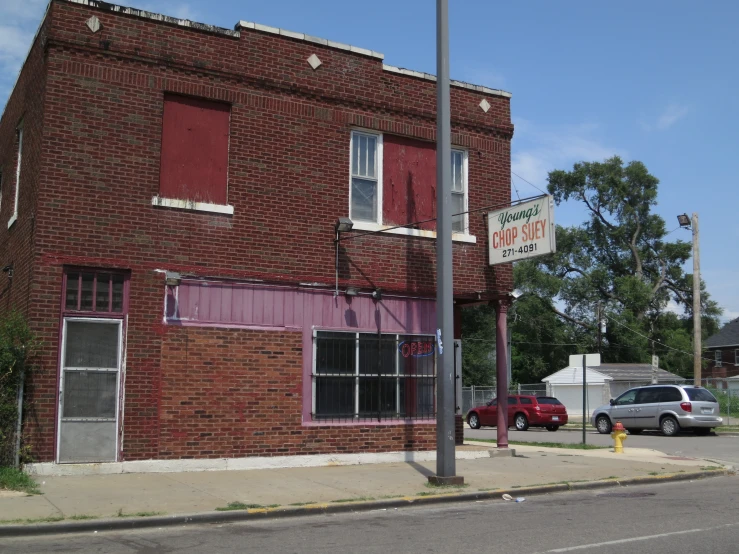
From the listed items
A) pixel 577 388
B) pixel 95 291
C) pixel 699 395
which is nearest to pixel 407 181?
pixel 95 291

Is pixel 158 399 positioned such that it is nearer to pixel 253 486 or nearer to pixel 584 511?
pixel 253 486

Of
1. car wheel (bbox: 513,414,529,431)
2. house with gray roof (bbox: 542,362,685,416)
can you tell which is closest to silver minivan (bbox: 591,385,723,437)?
car wheel (bbox: 513,414,529,431)

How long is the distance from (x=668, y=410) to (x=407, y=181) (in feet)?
48.7

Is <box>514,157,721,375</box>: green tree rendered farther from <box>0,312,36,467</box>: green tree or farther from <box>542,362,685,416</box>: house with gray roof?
<box>0,312,36,467</box>: green tree

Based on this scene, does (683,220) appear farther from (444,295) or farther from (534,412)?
(444,295)

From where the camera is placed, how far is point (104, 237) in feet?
40.0

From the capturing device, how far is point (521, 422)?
100ft

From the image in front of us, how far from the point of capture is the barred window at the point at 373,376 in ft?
45.2

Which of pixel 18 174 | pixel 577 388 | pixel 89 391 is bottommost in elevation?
pixel 577 388

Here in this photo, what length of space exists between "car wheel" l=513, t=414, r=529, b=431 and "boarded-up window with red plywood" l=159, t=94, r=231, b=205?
66.5 ft

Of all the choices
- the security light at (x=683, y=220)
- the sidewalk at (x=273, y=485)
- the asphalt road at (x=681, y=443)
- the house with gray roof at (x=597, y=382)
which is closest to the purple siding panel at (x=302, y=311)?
the sidewalk at (x=273, y=485)

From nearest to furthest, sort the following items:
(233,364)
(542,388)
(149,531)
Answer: (149,531), (233,364), (542,388)

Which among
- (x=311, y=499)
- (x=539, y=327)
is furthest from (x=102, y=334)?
(x=539, y=327)

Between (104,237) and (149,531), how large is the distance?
527 cm
